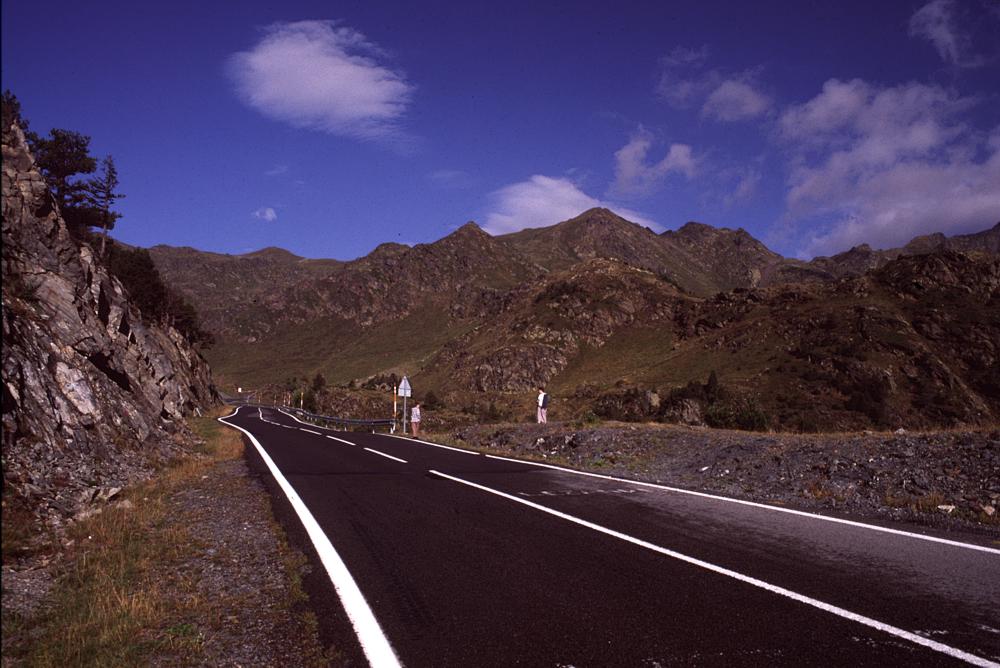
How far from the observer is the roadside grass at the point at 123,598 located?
12.2 feet

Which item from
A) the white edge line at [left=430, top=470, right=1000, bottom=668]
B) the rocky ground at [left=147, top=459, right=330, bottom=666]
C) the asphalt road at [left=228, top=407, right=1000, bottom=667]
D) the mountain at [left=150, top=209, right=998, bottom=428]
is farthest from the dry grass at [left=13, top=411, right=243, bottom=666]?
the mountain at [left=150, top=209, right=998, bottom=428]

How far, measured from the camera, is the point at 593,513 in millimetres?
8008

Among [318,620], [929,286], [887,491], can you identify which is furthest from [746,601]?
[929,286]

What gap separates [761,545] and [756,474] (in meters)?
5.69

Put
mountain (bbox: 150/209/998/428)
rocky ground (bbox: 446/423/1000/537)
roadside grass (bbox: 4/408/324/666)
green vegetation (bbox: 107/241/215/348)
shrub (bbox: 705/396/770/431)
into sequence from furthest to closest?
mountain (bbox: 150/209/998/428), green vegetation (bbox: 107/241/215/348), shrub (bbox: 705/396/770/431), rocky ground (bbox: 446/423/1000/537), roadside grass (bbox: 4/408/324/666)

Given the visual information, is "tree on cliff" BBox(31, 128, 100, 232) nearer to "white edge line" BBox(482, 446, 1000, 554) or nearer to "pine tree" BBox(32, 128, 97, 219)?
"pine tree" BBox(32, 128, 97, 219)

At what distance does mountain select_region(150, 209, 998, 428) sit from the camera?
5588cm

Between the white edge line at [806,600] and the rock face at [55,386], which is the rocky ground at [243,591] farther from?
the white edge line at [806,600]

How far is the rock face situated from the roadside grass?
957 millimetres

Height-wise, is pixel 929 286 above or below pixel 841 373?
above

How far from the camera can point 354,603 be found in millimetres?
4559

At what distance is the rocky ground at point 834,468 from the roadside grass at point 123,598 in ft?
26.3

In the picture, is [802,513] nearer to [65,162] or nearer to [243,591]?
[243,591]

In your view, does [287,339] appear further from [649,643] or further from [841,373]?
[649,643]
